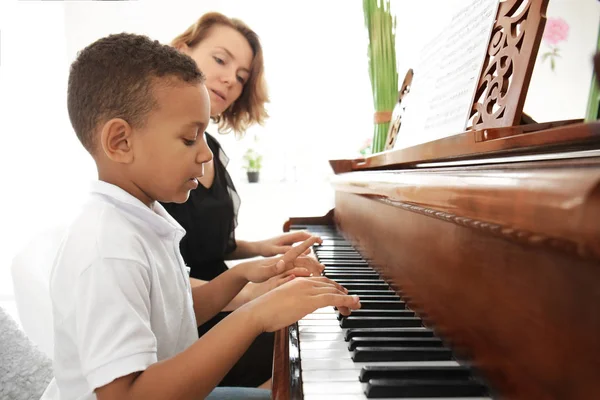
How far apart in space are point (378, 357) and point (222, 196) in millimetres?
1238

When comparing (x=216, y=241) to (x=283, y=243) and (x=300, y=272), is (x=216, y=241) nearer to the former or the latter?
(x=283, y=243)

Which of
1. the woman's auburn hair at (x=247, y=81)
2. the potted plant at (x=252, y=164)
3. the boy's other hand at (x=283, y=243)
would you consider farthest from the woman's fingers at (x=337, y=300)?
the potted plant at (x=252, y=164)

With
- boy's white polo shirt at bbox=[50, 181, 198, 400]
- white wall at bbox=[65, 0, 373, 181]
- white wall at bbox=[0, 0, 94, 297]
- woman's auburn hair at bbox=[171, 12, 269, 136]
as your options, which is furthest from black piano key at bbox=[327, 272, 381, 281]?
white wall at bbox=[65, 0, 373, 181]

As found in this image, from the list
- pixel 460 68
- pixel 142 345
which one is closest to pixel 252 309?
pixel 142 345

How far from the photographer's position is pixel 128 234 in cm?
84

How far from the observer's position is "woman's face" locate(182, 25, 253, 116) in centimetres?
190

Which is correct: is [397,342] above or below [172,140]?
below

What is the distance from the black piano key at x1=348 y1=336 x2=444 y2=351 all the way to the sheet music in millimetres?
446

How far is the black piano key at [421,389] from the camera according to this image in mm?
615

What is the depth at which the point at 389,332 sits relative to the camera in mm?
815

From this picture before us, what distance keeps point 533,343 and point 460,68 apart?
0.75m

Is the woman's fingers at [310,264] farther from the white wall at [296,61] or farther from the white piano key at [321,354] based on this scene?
the white wall at [296,61]

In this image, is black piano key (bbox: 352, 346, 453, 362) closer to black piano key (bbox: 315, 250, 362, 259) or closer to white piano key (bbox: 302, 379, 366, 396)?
white piano key (bbox: 302, 379, 366, 396)

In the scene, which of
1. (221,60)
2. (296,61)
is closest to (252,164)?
(296,61)
